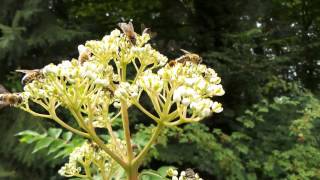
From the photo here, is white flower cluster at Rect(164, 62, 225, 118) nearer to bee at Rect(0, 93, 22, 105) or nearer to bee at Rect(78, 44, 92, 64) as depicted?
bee at Rect(78, 44, 92, 64)

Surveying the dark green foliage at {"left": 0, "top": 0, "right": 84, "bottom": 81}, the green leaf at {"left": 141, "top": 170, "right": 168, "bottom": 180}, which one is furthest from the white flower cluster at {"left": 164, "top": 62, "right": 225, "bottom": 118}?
the dark green foliage at {"left": 0, "top": 0, "right": 84, "bottom": 81}

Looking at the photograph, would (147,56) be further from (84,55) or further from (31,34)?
(31,34)

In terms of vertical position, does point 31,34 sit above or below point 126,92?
above

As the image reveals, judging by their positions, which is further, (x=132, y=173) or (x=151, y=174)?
(x=151, y=174)

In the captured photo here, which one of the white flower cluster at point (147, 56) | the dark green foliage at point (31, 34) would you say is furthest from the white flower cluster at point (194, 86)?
the dark green foliage at point (31, 34)

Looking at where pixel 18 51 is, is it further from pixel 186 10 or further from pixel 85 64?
pixel 85 64

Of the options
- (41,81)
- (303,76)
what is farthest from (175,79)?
(303,76)

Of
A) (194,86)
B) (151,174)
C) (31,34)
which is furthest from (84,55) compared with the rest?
(31,34)
